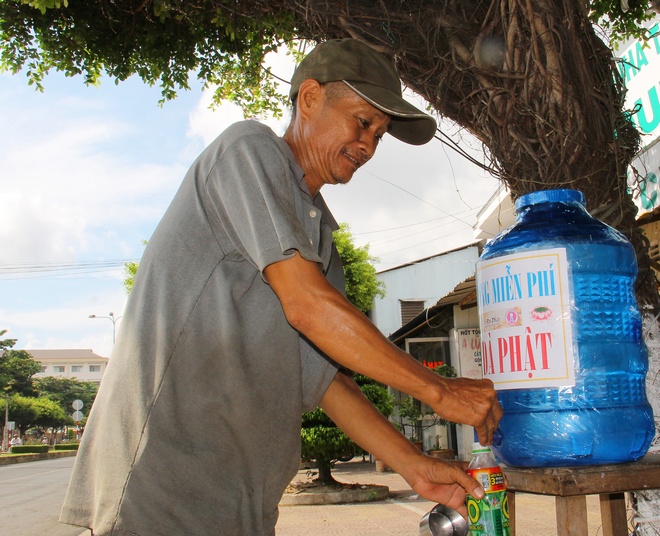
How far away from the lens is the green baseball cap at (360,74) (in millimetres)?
2086

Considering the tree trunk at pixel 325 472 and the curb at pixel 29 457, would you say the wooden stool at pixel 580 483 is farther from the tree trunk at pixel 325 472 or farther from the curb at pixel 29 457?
the curb at pixel 29 457

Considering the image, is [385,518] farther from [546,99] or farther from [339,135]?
[339,135]

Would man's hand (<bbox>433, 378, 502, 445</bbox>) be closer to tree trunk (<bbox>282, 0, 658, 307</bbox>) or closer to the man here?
the man

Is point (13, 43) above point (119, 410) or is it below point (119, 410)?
above

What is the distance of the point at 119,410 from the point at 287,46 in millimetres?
4579

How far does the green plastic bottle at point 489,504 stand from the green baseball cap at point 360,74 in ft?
3.48

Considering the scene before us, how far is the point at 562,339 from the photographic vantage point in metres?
1.96

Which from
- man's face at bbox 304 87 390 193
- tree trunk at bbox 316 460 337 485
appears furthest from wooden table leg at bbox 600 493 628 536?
tree trunk at bbox 316 460 337 485

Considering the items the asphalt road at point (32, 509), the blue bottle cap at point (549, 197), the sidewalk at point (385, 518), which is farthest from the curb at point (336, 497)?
the blue bottle cap at point (549, 197)

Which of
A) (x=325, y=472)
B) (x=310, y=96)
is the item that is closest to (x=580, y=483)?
(x=310, y=96)

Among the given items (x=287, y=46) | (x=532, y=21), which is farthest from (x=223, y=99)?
(x=532, y=21)

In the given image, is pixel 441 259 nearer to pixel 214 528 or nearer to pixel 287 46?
pixel 287 46

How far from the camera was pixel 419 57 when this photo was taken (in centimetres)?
365

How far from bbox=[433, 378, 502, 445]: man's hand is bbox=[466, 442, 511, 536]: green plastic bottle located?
0.29 feet
